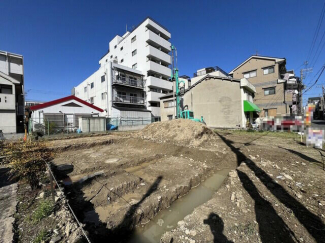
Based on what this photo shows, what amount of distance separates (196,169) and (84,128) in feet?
48.3

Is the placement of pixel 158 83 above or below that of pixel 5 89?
above

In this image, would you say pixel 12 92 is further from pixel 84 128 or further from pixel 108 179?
pixel 108 179

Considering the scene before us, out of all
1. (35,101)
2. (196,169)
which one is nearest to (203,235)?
(196,169)

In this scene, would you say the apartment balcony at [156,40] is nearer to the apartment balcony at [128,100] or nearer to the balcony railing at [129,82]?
the balcony railing at [129,82]

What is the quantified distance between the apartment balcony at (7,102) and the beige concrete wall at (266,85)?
3230 centimetres

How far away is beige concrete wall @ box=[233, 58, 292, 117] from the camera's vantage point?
66.8 feet

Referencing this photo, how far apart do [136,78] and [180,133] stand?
722 inches

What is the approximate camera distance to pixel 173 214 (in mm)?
3170

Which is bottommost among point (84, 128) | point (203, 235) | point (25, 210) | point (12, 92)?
point (203, 235)

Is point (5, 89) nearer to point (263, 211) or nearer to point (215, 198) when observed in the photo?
point (215, 198)

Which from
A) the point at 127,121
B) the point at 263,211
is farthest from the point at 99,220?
the point at 127,121

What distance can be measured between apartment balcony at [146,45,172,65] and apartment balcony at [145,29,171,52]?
142 centimetres

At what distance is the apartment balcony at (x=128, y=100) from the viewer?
21984 millimetres

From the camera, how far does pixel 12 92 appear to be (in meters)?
16.8
